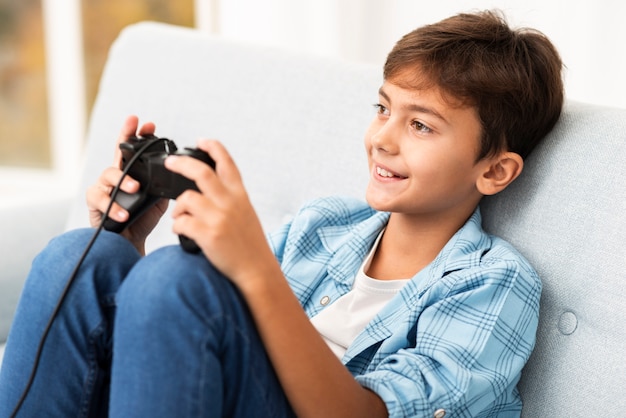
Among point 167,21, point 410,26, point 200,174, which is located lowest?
point 167,21

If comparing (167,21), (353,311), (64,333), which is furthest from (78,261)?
(167,21)

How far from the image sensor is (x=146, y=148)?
105cm

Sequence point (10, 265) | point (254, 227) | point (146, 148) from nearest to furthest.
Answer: point (254, 227) < point (146, 148) < point (10, 265)

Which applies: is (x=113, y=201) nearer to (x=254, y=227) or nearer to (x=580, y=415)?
(x=254, y=227)

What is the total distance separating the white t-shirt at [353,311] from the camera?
1.24m

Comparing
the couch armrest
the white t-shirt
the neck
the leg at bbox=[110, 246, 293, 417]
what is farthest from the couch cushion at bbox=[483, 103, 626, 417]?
the couch armrest

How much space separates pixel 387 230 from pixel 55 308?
1.81 feet

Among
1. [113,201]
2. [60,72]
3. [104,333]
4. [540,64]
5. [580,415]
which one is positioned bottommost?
[60,72]

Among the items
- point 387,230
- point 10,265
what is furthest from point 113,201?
point 10,265

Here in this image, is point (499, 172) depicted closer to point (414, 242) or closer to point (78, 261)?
point (414, 242)

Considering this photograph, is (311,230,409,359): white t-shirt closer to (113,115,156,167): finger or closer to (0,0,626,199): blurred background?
(113,115,156,167): finger

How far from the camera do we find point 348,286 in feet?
4.19

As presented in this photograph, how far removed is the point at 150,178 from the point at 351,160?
20.3 inches

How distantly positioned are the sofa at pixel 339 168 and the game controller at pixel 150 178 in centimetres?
47
